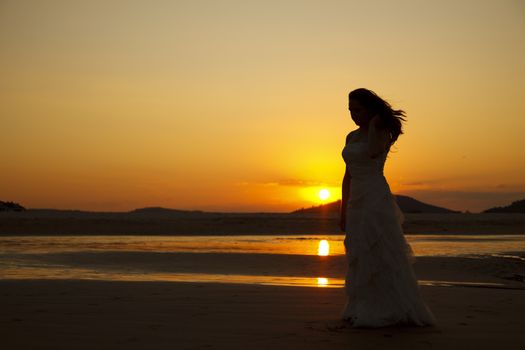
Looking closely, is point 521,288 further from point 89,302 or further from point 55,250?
point 55,250

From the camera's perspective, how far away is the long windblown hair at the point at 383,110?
20.7ft

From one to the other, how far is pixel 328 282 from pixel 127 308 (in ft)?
15.8

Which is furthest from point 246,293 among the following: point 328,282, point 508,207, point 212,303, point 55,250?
point 508,207

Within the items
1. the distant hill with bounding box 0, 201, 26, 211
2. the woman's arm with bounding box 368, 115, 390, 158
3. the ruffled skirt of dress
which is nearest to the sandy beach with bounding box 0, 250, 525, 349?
the ruffled skirt of dress

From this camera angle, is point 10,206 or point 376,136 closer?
point 376,136

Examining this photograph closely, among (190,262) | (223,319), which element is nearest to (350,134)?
(223,319)

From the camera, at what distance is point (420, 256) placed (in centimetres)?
1745

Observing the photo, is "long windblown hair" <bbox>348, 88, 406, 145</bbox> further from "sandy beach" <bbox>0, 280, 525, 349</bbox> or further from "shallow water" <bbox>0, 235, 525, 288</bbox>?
"shallow water" <bbox>0, 235, 525, 288</bbox>

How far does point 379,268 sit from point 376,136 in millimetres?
1240

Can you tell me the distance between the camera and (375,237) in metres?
6.56

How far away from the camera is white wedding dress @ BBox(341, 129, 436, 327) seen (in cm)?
646

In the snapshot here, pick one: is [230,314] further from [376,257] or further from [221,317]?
[376,257]

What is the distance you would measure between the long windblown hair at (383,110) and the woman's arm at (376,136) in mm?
45

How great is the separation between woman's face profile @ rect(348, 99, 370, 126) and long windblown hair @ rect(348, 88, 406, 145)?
33mm
